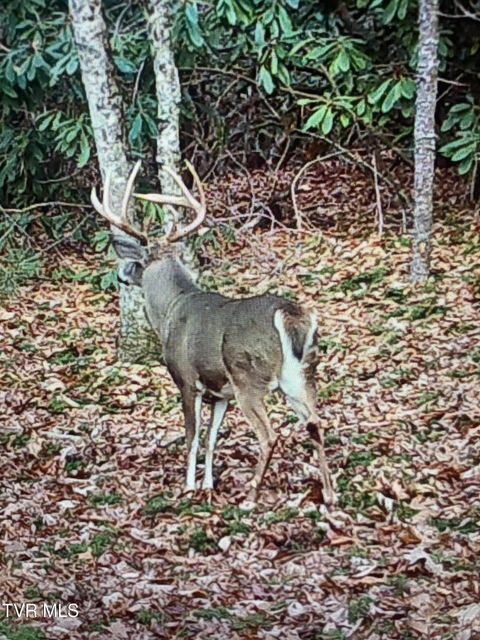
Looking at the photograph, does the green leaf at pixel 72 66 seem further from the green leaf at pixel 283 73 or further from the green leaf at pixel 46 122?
the green leaf at pixel 283 73

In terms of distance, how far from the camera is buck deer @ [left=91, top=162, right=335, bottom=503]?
18.0 ft

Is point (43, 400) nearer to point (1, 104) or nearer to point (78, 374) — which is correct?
point (78, 374)

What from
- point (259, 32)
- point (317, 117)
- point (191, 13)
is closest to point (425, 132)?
point (317, 117)

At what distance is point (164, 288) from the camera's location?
20.9 feet

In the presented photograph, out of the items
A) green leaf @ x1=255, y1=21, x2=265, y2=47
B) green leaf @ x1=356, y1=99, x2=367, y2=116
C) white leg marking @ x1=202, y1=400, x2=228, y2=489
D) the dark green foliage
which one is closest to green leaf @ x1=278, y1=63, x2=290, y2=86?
the dark green foliage

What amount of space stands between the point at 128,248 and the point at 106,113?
1.76 metres

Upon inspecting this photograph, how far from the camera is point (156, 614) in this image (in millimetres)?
4484

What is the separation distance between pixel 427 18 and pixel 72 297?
3.93 metres

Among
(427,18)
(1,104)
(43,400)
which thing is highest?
(427,18)

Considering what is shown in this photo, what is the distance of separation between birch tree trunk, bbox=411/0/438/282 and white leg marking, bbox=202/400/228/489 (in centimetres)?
336

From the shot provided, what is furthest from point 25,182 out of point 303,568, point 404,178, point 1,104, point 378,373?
point 303,568

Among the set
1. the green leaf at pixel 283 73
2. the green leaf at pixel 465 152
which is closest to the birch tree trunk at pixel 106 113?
the green leaf at pixel 283 73

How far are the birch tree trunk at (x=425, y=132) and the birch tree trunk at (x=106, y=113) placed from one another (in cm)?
235

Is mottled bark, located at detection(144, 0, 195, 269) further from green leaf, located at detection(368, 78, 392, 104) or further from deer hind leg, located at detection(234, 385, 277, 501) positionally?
deer hind leg, located at detection(234, 385, 277, 501)
